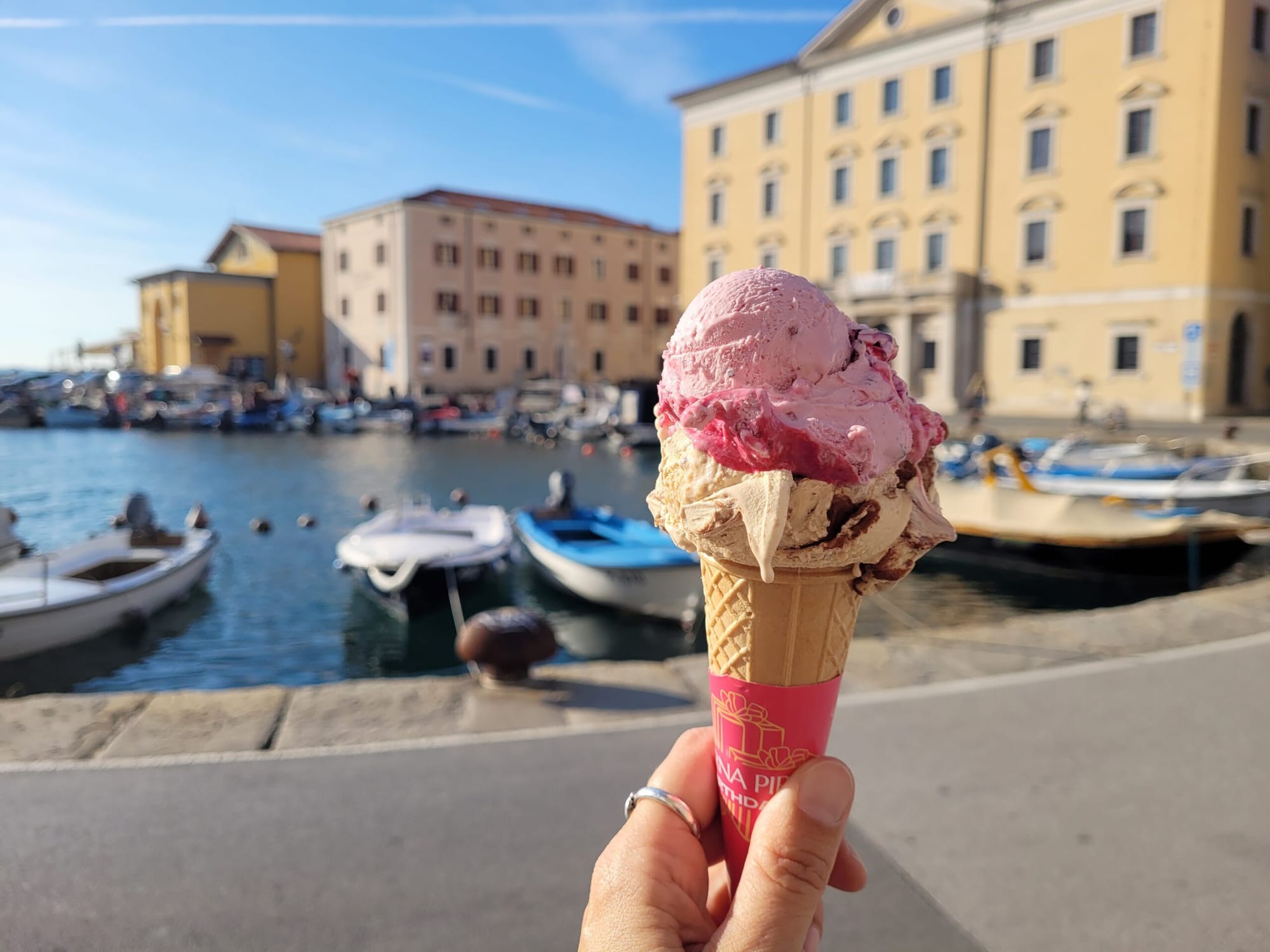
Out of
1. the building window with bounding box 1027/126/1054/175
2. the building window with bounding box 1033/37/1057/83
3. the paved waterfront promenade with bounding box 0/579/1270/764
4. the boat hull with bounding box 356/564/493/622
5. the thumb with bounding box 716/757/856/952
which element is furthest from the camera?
the building window with bounding box 1027/126/1054/175

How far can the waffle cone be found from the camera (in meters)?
1.64

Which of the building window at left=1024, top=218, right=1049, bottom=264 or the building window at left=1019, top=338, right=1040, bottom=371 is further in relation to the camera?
the building window at left=1019, top=338, right=1040, bottom=371

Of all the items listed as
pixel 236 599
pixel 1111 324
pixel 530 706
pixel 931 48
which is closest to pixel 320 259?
pixel 931 48

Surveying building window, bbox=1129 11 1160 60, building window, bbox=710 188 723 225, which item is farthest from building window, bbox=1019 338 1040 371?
building window, bbox=710 188 723 225

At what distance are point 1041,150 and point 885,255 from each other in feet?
21.6

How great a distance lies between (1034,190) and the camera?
31.7m

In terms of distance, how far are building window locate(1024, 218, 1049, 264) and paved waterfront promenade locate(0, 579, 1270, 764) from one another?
28808mm

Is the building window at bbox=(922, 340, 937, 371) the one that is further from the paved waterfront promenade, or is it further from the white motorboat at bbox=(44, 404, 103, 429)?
the white motorboat at bbox=(44, 404, 103, 429)

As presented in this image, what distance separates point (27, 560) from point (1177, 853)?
10.9 meters

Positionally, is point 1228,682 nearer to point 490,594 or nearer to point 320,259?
point 490,594

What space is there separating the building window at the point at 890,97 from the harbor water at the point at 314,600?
20.1 m

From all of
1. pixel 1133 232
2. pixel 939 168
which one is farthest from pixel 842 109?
pixel 1133 232

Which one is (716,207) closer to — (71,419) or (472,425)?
(472,425)

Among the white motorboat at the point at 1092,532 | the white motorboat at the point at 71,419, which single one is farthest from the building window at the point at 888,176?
the white motorboat at the point at 71,419
